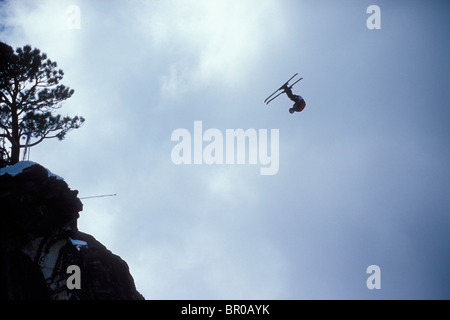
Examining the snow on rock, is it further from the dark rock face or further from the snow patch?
the snow patch

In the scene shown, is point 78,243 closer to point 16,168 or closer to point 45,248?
point 45,248

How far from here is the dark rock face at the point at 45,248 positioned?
11578mm

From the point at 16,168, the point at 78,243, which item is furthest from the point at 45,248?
the point at 16,168

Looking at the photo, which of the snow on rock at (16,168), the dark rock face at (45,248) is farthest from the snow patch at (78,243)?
the snow on rock at (16,168)

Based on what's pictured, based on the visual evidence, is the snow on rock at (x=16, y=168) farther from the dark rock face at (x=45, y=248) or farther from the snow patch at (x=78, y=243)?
the snow patch at (x=78, y=243)

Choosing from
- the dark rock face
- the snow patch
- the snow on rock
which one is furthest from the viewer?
the snow patch

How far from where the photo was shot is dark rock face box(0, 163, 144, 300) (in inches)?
456

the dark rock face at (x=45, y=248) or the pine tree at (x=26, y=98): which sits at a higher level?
the pine tree at (x=26, y=98)

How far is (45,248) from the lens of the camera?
14.2 meters

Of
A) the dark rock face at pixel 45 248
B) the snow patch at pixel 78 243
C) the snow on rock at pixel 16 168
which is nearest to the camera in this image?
the dark rock face at pixel 45 248

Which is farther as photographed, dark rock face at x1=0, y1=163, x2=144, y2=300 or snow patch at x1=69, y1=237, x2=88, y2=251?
snow patch at x1=69, y1=237, x2=88, y2=251

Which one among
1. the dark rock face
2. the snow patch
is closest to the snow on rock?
the dark rock face
